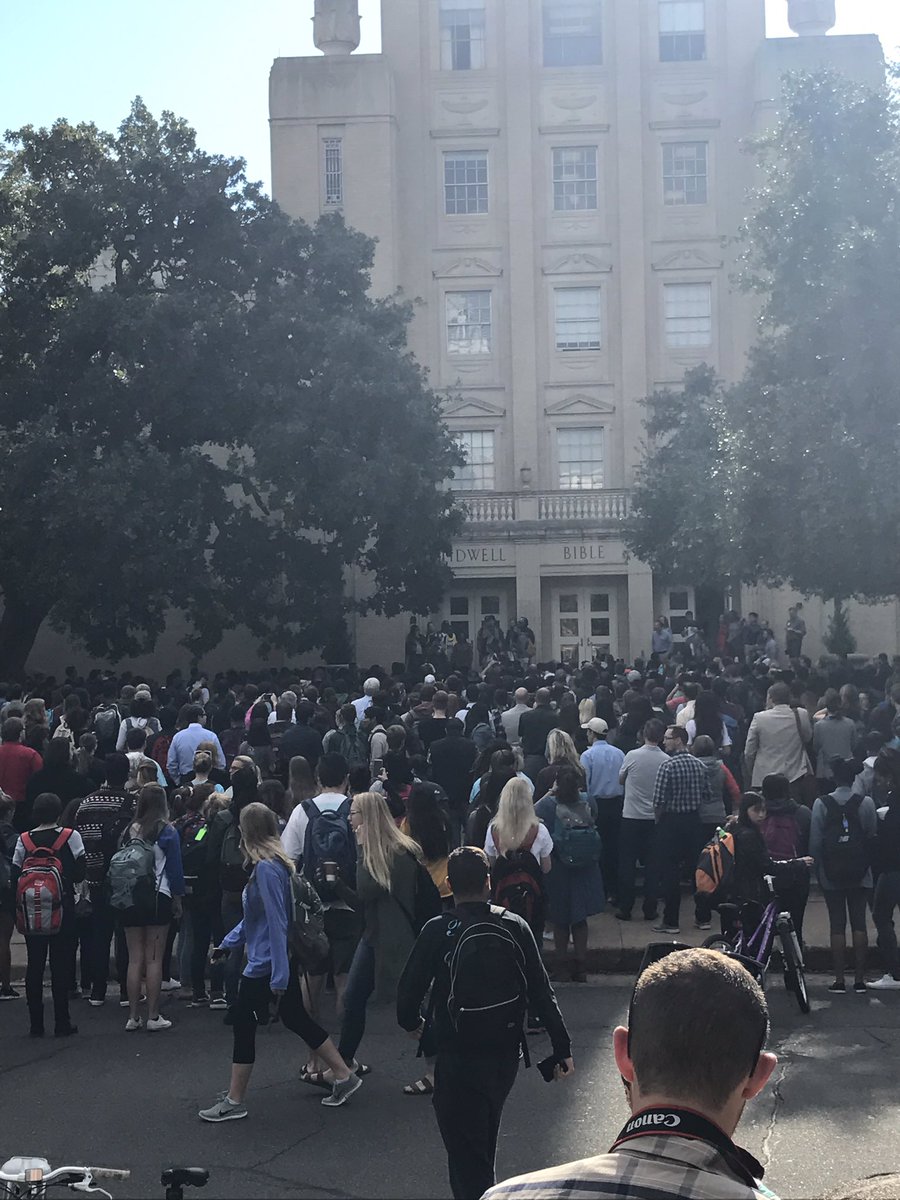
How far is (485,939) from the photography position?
19.2 ft

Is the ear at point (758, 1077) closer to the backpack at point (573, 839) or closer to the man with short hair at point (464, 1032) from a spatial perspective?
the man with short hair at point (464, 1032)

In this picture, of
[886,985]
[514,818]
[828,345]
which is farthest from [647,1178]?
[828,345]

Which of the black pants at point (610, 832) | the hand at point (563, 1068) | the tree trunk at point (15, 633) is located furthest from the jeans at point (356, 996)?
the tree trunk at point (15, 633)

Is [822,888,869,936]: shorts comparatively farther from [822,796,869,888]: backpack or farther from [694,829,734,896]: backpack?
[694,829,734,896]: backpack

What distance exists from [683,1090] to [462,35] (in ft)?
145

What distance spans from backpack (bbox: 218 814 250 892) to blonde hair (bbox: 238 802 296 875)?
1659 mm

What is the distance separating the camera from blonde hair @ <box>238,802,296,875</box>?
779 cm

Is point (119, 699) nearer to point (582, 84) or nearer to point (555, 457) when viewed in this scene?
point (555, 457)

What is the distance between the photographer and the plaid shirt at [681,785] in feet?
39.4

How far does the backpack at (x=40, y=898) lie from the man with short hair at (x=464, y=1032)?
399cm

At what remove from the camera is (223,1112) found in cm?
760

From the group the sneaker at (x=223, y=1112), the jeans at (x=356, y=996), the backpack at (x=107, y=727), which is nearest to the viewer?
the sneaker at (x=223, y=1112)

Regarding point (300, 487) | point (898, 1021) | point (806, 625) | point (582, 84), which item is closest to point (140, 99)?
point (300, 487)

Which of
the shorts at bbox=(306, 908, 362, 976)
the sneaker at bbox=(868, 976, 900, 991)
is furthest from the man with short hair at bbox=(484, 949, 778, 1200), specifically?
the sneaker at bbox=(868, 976, 900, 991)
